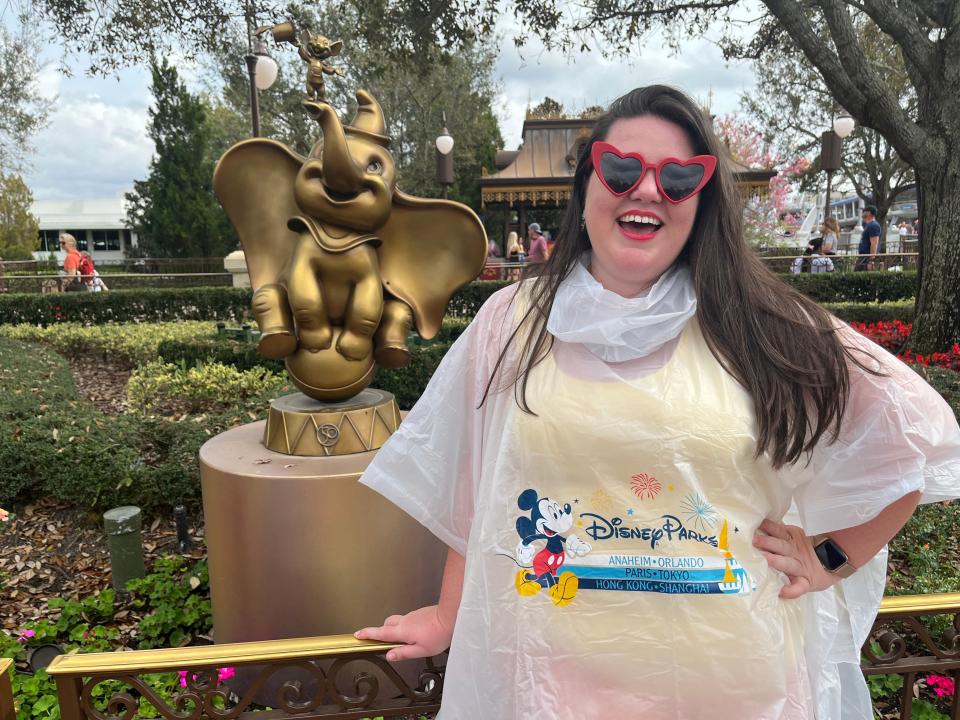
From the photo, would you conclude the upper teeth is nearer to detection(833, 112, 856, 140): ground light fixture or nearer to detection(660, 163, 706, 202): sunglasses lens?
detection(660, 163, 706, 202): sunglasses lens

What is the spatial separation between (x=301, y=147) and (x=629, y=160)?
22.8m

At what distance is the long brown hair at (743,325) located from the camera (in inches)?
47.2

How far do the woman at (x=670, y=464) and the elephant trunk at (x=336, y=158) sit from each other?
45.3 inches

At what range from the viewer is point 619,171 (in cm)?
123

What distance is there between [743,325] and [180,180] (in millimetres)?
27429

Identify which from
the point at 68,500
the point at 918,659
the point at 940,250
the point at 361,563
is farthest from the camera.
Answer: the point at 940,250

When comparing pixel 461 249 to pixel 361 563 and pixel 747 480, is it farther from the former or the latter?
pixel 747 480

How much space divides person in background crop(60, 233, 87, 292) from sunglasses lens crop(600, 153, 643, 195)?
43.0ft

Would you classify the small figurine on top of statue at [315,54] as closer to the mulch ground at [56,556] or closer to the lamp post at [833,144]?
the mulch ground at [56,556]

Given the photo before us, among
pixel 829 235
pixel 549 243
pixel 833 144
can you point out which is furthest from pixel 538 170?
pixel 829 235

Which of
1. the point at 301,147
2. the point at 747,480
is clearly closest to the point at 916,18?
the point at 747,480

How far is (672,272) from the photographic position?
133 centimetres

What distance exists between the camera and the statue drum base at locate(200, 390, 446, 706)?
2.22 meters

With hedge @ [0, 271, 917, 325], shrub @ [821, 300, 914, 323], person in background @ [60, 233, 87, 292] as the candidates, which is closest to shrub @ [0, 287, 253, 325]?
hedge @ [0, 271, 917, 325]
